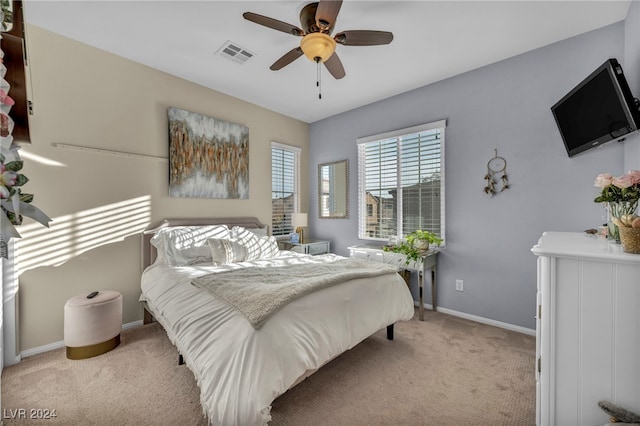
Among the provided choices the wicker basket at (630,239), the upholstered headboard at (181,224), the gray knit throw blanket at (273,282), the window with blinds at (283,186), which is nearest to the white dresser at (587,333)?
the wicker basket at (630,239)

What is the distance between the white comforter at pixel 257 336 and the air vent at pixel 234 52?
7.20 ft

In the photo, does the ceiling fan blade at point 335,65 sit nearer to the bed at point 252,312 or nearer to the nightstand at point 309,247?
the bed at point 252,312

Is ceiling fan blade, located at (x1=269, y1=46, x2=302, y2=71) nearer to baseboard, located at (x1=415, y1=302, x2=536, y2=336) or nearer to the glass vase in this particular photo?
the glass vase

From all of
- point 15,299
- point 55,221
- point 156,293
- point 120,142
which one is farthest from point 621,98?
point 15,299

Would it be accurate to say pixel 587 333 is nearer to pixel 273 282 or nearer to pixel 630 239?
pixel 630 239

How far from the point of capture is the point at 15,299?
229cm

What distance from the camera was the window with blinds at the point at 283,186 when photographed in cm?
441

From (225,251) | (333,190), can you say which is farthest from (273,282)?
(333,190)

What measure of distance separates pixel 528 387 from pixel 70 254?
4023 millimetres

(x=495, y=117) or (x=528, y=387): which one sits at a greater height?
(x=495, y=117)

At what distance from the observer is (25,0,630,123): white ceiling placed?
7.14 feet

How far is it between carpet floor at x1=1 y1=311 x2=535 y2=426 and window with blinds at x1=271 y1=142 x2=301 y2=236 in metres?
2.37

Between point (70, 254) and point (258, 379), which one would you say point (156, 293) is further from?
point (258, 379)

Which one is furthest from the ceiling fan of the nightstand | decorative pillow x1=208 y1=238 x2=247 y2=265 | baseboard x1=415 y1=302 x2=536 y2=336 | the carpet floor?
baseboard x1=415 y1=302 x2=536 y2=336
